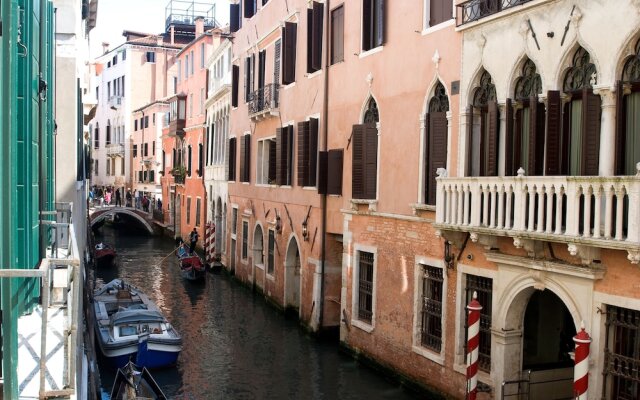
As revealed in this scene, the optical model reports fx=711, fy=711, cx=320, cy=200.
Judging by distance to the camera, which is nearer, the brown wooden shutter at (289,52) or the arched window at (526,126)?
the arched window at (526,126)

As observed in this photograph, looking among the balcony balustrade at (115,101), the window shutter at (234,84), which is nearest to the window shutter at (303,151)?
the window shutter at (234,84)

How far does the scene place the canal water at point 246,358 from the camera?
45.8 feet

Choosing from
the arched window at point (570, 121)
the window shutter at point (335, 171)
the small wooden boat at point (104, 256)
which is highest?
the arched window at point (570, 121)

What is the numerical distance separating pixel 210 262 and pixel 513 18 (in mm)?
21837

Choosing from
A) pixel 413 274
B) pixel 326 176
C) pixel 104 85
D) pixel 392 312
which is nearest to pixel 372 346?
pixel 392 312

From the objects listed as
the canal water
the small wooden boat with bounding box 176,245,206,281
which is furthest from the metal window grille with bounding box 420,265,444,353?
the small wooden boat with bounding box 176,245,206,281

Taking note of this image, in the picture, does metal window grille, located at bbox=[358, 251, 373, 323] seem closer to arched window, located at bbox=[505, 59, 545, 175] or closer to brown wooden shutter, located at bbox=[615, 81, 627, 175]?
arched window, located at bbox=[505, 59, 545, 175]

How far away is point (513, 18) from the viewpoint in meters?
10.4

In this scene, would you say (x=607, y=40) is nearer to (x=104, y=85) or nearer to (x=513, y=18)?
(x=513, y=18)

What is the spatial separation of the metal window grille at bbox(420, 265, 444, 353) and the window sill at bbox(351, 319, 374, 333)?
2.06 metres

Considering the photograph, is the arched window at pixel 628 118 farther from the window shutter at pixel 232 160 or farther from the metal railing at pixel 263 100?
the window shutter at pixel 232 160

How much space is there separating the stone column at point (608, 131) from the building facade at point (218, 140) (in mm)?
21784

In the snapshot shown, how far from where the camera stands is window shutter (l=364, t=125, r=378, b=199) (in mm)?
14797

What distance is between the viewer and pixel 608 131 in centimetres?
883
